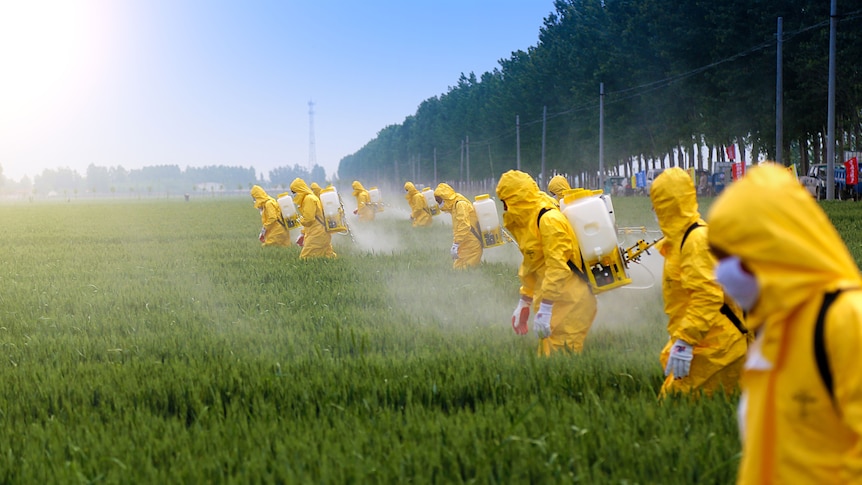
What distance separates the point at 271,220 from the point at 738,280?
21.0 meters

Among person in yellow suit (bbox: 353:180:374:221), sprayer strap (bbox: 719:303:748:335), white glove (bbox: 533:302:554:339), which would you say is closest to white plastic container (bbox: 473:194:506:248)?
white glove (bbox: 533:302:554:339)

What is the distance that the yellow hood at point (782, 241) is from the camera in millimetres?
2225

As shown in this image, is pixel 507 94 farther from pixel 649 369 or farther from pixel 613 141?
pixel 649 369

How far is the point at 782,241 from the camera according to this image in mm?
2213

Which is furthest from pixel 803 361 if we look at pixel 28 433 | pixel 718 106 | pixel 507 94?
pixel 507 94

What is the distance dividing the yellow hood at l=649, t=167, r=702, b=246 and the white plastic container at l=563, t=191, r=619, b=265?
4.39 ft

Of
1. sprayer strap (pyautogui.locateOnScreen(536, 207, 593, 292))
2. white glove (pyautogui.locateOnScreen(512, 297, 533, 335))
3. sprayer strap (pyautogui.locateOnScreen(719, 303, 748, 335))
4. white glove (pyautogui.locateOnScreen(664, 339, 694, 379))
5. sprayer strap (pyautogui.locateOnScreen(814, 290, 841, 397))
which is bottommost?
white glove (pyautogui.locateOnScreen(512, 297, 533, 335))

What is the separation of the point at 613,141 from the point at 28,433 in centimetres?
6006

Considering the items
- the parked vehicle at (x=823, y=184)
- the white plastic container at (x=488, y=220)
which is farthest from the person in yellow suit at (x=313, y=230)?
the parked vehicle at (x=823, y=184)

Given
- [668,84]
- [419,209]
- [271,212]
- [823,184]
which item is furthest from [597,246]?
[668,84]

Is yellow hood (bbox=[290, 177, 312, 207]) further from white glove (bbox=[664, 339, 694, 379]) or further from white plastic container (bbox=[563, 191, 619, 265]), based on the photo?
white glove (bbox=[664, 339, 694, 379])

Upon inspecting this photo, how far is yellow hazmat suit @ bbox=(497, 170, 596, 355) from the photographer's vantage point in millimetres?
6941

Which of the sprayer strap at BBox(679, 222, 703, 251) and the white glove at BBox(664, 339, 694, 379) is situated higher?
the sprayer strap at BBox(679, 222, 703, 251)

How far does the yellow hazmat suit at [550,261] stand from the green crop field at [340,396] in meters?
0.28
